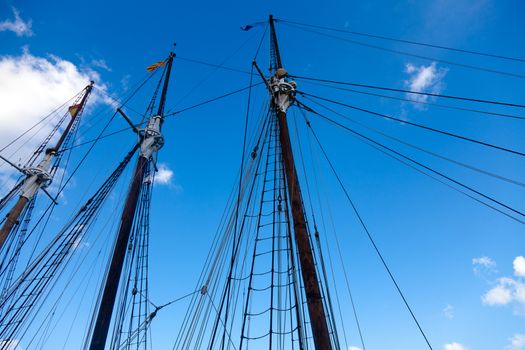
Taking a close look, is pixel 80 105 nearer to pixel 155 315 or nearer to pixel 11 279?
pixel 11 279

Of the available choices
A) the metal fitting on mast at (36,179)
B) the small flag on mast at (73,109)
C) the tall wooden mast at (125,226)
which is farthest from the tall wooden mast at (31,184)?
the tall wooden mast at (125,226)

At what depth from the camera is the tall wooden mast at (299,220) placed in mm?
5867

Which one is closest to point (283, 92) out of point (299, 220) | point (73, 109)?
point (299, 220)

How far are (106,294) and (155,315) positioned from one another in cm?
261

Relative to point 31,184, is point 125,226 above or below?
below

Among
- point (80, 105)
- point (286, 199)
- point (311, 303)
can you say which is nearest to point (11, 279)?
point (80, 105)

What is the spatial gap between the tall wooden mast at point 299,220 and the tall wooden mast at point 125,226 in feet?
22.7

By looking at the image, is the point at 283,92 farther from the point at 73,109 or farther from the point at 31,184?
the point at 73,109

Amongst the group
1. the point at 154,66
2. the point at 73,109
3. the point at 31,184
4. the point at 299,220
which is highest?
the point at 73,109

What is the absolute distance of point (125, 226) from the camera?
38.2 feet

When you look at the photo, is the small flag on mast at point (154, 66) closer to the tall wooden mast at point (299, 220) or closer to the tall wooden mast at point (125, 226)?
the tall wooden mast at point (125, 226)

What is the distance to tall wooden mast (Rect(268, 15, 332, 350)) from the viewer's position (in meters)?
5.87

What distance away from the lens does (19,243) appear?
19188mm

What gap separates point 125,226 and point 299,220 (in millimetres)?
7607
